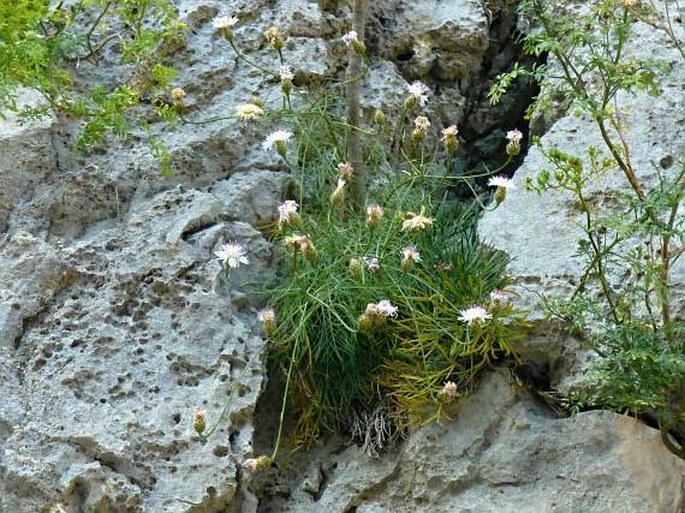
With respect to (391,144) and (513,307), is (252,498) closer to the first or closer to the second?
(513,307)

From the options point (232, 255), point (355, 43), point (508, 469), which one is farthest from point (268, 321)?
point (355, 43)

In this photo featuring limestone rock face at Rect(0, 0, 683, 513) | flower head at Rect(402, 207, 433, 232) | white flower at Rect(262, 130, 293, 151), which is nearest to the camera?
limestone rock face at Rect(0, 0, 683, 513)

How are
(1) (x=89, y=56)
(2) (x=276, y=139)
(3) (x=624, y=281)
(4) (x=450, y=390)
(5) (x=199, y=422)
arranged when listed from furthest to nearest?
1. (1) (x=89, y=56)
2. (2) (x=276, y=139)
3. (3) (x=624, y=281)
4. (4) (x=450, y=390)
5. (5) (x=199, y=422)

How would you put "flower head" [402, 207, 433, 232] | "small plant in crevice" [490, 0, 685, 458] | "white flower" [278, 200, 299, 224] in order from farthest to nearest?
"flower head" [402, 207, 433, 232]
"white flower" [278, 200, 299, 224]
"small plant in crevice" [490, 0, 685, 458]

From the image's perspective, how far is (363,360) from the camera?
2.83 m

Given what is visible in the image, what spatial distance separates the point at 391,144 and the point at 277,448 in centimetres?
104

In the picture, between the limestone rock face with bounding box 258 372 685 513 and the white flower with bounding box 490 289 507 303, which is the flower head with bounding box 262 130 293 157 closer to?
the white flower with bounding box 490 289 507 303

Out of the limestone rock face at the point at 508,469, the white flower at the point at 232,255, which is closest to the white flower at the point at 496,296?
the limestone rock face at the point at 508,469

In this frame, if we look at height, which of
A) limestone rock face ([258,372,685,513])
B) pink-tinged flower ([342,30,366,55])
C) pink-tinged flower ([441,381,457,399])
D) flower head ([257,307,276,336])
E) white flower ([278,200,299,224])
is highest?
pink-tinged flower ([342,30,366,55])

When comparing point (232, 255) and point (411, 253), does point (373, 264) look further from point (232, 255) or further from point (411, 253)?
point (232, 255)

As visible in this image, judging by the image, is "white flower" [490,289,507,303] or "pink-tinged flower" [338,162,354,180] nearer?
"white flower" [490,289,507,303]

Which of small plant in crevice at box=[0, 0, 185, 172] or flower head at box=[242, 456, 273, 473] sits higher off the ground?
small plant in crevice at box=[0, 0, 185, 172]

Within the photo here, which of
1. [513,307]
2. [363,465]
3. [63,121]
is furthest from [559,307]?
[63,121]

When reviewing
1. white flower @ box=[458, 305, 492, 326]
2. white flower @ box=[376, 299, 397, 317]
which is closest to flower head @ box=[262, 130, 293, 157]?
white flower @ box=[376, 299, 397, 317]
